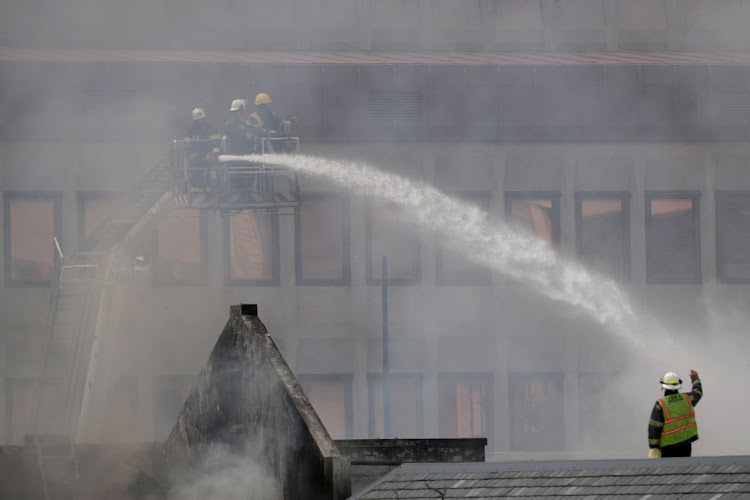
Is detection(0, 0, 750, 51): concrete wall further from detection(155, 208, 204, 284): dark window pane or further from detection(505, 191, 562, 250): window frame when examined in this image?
detection(155, 208, 204, 284): dark window pane

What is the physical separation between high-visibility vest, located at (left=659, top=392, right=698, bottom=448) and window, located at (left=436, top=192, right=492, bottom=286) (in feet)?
33.3

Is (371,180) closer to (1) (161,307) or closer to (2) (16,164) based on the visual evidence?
(1) (161,307)

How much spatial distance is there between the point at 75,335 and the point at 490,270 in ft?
21.8

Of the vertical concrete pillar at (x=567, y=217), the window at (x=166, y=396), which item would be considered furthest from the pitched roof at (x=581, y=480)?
the vertical concrete pillar at (x=567, y=217)

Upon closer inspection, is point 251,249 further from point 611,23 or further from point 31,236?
point 611,23

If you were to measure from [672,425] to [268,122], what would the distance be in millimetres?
8495

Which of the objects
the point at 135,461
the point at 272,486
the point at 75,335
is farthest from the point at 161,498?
the point at 75,335

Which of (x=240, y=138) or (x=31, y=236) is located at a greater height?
(x=240, y=138)

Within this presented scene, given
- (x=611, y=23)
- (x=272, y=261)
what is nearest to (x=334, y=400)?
(x=272, y=261)

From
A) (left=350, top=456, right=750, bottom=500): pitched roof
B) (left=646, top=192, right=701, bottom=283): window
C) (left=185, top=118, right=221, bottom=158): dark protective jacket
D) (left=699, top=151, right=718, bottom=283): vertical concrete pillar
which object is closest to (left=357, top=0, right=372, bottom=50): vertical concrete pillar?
(left=185, top=118, right=221, bottom=158): dark protective jacket

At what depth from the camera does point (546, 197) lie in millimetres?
21703

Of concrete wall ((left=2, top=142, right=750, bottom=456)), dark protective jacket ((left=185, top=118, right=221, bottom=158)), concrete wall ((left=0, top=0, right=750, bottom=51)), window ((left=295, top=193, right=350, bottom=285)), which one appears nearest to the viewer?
dark protective jacket ((left=185, top=118, right=221, bottom=158))

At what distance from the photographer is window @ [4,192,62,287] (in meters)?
21.3

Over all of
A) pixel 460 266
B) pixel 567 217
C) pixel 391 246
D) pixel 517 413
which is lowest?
pixel 517 413
